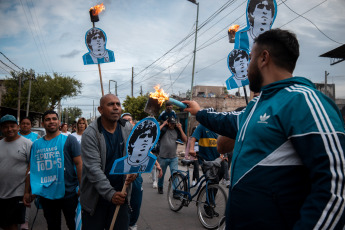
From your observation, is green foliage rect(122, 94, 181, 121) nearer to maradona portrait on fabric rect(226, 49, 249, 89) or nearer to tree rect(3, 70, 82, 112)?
tree rect(3, 70, 82, 112)

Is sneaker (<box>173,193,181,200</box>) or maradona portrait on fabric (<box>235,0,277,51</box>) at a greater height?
maradona portrait on fabric (<box>235,0,277,51</box>)

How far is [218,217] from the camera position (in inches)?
187

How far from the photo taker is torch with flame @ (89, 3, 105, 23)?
5723 mm

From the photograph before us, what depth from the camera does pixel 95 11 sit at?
5.76 metres

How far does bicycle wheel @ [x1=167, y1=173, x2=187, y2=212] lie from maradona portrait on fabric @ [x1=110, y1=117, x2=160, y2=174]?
2.93 m

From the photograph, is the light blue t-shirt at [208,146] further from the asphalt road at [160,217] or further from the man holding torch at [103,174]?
Answer: the man holding torch at [103,174]

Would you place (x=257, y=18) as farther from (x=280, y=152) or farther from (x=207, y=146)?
(x=280, y=152)

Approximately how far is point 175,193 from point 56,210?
283 cm

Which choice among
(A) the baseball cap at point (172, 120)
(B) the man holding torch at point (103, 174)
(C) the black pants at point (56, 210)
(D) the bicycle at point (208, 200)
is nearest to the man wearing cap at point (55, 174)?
(C) the black pants at point (56, 210)

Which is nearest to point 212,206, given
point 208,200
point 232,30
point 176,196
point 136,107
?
point 208,200

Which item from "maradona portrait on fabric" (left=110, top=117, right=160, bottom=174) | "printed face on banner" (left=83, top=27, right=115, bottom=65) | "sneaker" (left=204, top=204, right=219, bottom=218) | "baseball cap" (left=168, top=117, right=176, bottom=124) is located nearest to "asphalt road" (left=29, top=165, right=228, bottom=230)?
"sneaker" (left=204, top=204, right=219, bottom=218)

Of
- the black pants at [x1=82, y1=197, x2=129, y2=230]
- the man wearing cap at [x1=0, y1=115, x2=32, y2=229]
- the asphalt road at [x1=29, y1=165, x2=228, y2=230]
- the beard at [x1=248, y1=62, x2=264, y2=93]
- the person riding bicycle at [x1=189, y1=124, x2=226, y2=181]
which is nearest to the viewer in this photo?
the beard at [x1=248, y1=62, x2=264, y2=93]

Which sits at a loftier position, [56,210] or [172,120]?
[172,120]

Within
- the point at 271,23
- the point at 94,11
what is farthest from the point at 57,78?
the point at 271,23
